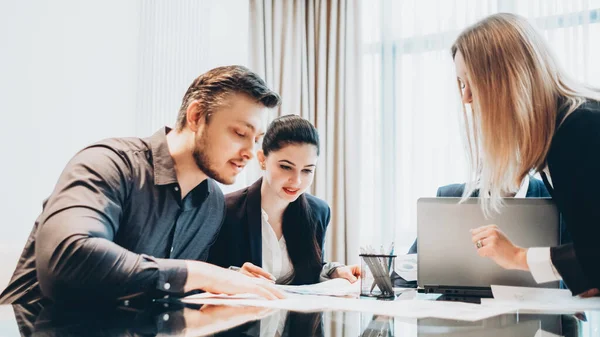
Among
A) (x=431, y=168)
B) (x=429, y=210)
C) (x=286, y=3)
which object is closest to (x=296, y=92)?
(x=286, y=3)

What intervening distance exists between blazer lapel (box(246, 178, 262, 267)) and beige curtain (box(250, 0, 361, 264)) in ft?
5.56

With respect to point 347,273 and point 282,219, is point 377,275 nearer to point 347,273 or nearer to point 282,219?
point 347,273

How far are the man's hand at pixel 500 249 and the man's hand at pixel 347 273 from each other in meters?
0.62

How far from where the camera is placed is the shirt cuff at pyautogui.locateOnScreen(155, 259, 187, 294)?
3.77ft

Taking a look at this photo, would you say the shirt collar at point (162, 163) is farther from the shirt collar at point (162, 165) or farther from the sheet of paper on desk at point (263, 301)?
the sheet of paper on desk at point (263, 301)

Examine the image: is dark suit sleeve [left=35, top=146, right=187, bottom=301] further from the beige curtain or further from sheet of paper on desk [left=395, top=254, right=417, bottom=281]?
the beige curtain

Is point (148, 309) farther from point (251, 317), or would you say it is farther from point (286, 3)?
point (286, 3)

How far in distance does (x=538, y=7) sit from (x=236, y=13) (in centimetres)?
196

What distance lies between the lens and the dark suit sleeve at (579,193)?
1.18 m

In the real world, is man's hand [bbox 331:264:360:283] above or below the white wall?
below

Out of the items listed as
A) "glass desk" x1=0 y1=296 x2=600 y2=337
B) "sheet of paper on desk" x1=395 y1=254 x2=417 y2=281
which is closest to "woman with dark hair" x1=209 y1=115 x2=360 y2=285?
"sheet of paper on desk" x1=395 y1=254 x2=417 y2=281

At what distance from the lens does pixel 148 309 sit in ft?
3.47

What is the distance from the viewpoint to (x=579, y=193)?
1190 millimetres

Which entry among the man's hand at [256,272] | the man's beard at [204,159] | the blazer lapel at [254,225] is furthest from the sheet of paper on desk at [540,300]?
the blazer lapel at [254,225]
